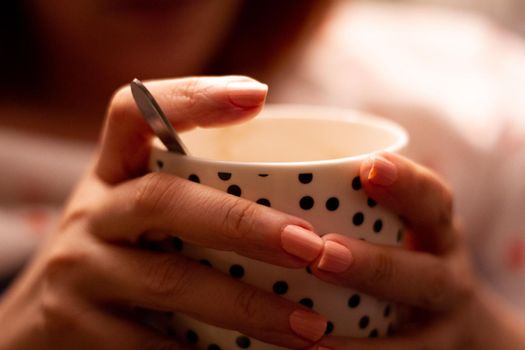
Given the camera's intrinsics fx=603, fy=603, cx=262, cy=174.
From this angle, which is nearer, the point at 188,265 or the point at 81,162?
the point at 188,265

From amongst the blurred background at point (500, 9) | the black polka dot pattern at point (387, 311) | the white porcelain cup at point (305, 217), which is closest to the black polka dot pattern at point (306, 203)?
the white porcelain cup at point (305, 217)

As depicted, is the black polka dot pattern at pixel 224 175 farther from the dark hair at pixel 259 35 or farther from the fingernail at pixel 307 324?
the dark hair at pixel 259 35

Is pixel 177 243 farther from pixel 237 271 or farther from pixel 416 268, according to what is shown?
pixel 416 268

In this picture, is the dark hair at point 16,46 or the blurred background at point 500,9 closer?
the dark hair at point 16,46

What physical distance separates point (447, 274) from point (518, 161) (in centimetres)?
52

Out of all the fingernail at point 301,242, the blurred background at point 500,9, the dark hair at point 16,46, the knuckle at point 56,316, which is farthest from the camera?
the blurred background at point 500,9

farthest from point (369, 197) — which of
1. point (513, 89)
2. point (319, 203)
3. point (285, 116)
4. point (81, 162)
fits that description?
point (513, 89)

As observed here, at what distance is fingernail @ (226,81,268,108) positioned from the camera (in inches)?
15.3

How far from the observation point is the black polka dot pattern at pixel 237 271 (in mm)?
375

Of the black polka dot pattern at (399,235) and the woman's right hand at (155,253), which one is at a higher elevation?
the black polka dot pattern at (399,235)

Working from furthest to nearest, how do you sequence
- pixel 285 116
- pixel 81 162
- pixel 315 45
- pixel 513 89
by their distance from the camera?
pixel 315 45
pixel 513 89
pixel 81 162
pixel 285 116

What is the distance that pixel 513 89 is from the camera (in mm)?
991

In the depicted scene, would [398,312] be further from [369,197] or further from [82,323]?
[82,323]

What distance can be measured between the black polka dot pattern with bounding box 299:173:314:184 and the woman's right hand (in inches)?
0.9
